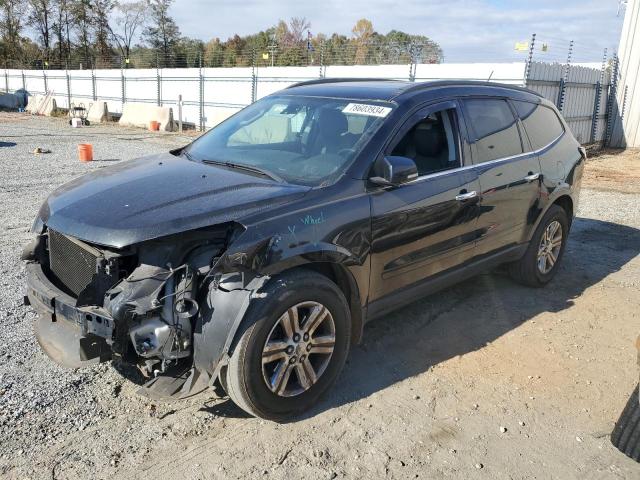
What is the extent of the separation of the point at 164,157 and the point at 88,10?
210ft

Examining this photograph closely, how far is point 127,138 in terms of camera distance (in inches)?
776

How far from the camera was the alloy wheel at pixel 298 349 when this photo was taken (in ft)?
10.1

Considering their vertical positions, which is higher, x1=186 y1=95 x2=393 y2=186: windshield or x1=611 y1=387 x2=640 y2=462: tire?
x1=186 y1=95 x2=393 y2=186: windshield

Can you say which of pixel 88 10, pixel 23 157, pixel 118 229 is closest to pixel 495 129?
pixel 118 229

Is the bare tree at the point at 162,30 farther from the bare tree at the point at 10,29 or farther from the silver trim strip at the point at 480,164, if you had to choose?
the silver trim strip at the point at 480,164

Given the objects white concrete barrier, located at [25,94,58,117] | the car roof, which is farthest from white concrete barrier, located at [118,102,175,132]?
the car roof

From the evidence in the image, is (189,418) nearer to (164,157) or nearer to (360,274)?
(360,274)

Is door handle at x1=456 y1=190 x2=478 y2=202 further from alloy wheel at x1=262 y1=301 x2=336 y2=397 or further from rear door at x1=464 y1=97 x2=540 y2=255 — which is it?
alloy wheel at x1=262 y1=301 x2=336 y2=397

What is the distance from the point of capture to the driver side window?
154 inches

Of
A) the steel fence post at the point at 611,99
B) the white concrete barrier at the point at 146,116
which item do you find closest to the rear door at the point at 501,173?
the steel fence post at the point at 611,99

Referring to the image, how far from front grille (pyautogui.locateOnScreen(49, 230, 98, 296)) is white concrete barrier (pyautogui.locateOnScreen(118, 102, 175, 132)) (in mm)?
20461

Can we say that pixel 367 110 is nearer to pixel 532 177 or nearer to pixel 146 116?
pixel 532 177

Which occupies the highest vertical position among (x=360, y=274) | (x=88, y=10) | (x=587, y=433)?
(x=88, y=10)

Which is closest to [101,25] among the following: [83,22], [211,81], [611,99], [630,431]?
[83,22]
